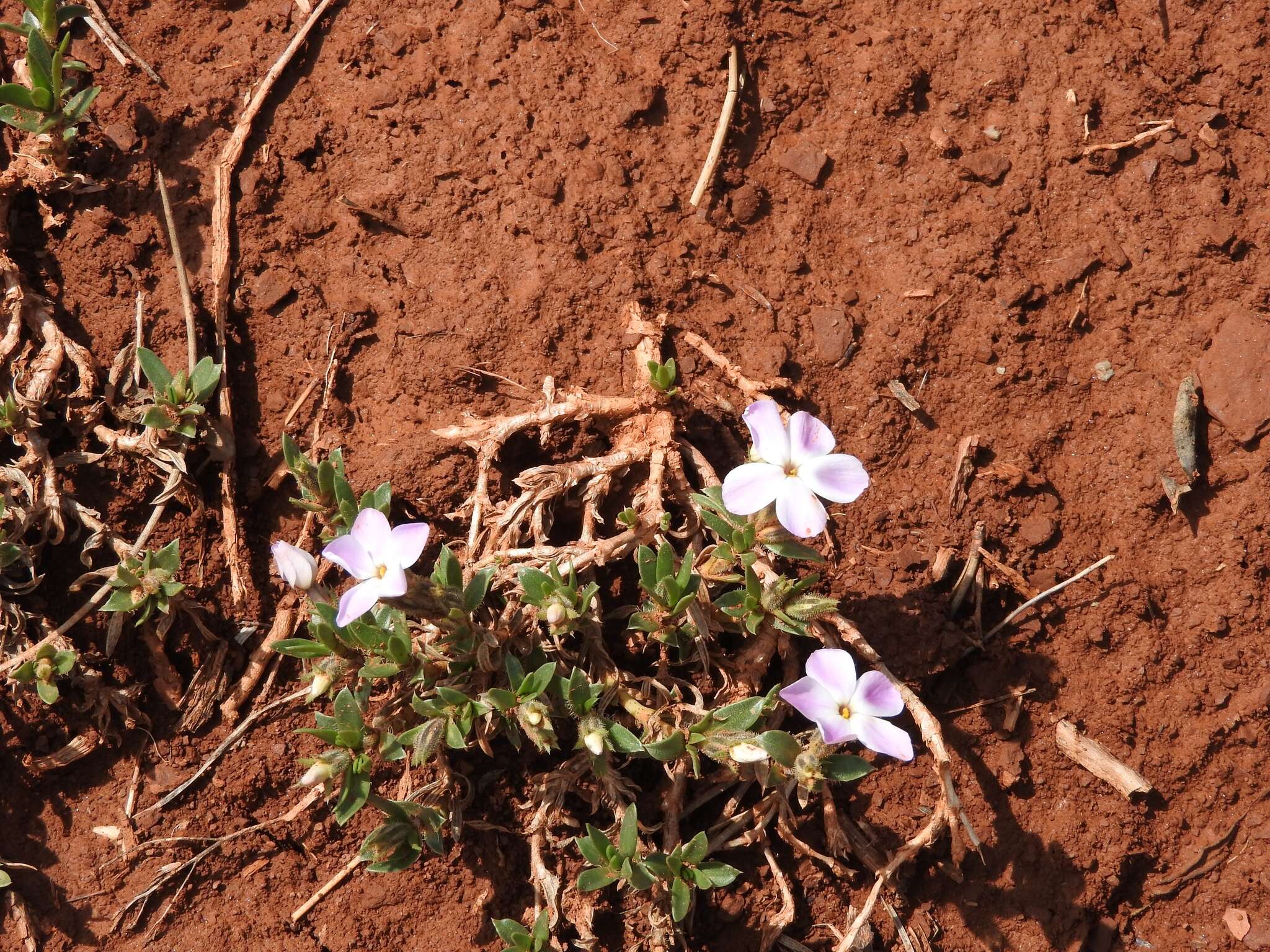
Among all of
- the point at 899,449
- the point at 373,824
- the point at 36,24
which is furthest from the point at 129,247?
the point at 899,449

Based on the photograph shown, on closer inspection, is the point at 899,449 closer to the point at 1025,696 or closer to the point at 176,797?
the point at 1025,696

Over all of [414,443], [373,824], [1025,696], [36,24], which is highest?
[36,24]

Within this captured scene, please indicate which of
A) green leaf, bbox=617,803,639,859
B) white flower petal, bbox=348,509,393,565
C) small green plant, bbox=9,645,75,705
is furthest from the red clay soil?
white flower petal, bbox=348,509,393,565

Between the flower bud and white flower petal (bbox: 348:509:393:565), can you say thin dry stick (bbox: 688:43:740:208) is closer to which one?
white flower petal (bbox: 348:509:393:565)

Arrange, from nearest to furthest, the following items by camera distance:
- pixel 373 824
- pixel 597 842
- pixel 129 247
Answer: pixel 597 842 < pixel 373 824 < pixel 129 247

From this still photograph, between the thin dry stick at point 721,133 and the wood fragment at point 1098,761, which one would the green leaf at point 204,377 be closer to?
the thin dry stick at point 721,133

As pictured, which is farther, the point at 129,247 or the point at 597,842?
the point at 129,247

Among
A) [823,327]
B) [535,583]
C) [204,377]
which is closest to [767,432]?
[535,583]

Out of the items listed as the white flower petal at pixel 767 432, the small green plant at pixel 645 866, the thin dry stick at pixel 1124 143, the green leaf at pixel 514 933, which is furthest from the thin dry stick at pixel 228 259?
the thin dry stick at pixel 1124 143
